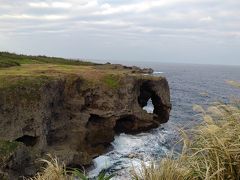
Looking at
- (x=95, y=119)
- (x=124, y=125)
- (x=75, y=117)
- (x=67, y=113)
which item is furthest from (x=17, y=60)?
(x=75, y=117)

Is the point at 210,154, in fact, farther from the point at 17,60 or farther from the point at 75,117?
the point at 17,60

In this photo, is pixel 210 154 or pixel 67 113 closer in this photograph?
pixel 210 154

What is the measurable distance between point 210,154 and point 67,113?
1164 inches

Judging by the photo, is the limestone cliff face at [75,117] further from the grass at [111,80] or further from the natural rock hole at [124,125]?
the grass at [111,80]

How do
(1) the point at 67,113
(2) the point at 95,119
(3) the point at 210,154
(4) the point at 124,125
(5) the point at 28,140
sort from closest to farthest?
1. (3) the point at 210,154
2. (5) the point at 28,140
3. (1) the point at 67,113
4. (2) the point at 95,119
5. (4) the point at 124,125

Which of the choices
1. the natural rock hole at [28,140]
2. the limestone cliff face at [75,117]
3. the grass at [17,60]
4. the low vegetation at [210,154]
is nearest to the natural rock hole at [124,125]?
the limestone cliff face at [75,117]

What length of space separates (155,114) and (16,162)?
24663 mm

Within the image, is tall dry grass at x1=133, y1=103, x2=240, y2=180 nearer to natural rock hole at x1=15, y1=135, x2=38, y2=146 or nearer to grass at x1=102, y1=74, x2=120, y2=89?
natural rock hole at x1=15, y1=135, x2=38, y2=146

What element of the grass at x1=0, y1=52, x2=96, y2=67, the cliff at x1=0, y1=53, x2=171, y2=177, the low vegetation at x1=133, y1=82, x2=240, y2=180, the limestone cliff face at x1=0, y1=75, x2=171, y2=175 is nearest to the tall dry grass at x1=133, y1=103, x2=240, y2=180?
the low vegetation at x1=133, y1=82, x2=240, y2=180

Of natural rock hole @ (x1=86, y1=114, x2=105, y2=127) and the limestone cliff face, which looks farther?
natural rock hole @ (x1=86, y1=114, x2=105, y2=127)

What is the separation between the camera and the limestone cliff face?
28766mm

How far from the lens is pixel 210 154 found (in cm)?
769

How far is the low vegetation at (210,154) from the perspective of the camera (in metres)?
7.39

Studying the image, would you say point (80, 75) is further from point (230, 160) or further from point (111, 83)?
point (230, 160)
